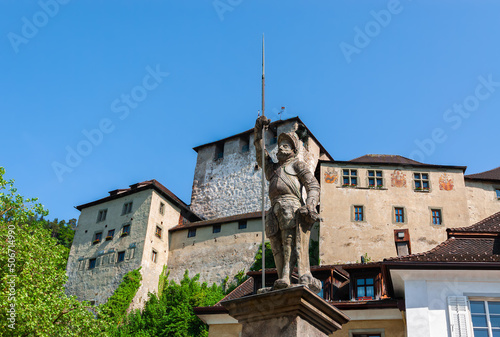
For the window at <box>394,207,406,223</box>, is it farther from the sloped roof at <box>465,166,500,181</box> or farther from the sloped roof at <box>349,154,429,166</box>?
the sloped roof at <box>465,166,500,181</box>

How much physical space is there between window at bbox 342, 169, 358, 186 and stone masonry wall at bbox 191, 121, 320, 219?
8043mm

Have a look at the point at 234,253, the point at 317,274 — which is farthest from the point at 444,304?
the point at 234,253

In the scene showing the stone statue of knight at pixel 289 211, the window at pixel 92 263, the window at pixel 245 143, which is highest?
the window at pixel 245 143

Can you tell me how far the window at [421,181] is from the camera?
146 feet

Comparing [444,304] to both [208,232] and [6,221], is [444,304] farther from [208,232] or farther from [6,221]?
[208,232]

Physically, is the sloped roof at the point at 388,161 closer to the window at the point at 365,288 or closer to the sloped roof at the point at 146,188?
the sloped roof at the point at 146,188

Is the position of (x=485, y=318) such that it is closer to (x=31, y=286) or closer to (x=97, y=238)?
(x=31, y=286)

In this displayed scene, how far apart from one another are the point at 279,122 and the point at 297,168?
46.8 m

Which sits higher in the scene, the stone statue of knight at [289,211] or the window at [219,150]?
the window at [219,150]

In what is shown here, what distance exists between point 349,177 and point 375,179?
1.91m

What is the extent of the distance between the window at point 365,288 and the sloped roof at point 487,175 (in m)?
27.1

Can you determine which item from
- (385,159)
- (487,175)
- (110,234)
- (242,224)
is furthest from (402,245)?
(110,234)

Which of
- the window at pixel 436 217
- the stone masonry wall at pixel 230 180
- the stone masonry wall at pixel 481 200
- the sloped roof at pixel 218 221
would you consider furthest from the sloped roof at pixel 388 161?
the sloped roof at pixel 218 221

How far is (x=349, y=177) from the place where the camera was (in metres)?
45.1
